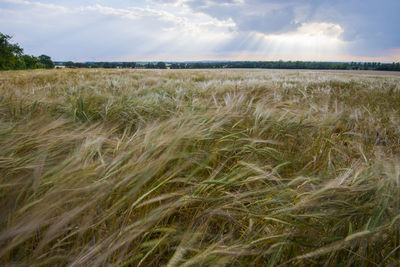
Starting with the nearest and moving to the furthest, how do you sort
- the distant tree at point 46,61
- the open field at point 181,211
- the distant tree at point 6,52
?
the open field at point 181,211 < the distant tree at point 6,52 < the distant tree at point 46,61

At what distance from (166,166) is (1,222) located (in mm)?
463

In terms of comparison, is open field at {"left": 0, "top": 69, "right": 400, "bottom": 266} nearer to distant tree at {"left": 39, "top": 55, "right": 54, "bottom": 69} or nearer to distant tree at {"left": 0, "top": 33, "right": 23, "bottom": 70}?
distant tree at {"left": 0, "top": 33, "right": 23, "bottom": 70}

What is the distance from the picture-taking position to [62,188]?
0.60 m

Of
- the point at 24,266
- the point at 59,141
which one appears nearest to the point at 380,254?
the point at 24,266

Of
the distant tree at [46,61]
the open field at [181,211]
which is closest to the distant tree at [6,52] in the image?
the distant tree at [46,61]

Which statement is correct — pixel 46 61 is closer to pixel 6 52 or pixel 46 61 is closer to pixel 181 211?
pixel 6 52

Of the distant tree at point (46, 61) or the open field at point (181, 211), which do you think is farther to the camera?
the distant tree at point (46, 61)

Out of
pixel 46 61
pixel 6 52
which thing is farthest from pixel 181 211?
pixel 46 61

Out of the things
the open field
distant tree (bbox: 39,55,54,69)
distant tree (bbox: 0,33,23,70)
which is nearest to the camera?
the open field

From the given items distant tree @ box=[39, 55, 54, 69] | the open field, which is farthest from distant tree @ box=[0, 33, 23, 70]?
the open field

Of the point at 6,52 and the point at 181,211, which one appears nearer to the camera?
the point at 181,211

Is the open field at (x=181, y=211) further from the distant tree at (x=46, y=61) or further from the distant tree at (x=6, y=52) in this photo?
the distant tree at (x=46, y=61)

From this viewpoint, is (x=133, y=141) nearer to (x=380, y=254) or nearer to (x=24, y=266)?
(x=24, y=266)

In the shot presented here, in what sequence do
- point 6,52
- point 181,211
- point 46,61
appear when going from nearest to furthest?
point 181,211 → point 6,52 → point 46,61
